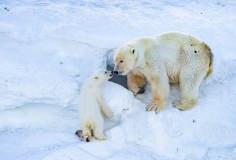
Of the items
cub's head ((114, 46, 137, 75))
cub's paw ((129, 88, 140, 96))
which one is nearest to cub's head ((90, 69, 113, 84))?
cub's head ((114, 46, 137, 75))

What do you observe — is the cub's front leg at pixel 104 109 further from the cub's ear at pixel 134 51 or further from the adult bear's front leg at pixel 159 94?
the cub's ear at pixel 134 51

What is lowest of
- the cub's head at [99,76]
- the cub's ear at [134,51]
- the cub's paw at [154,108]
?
the cub's paw at [154,108]

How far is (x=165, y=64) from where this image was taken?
536 centimetres

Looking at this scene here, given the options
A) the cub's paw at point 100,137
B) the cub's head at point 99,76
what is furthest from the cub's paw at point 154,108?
the cub's paw at point 100,137

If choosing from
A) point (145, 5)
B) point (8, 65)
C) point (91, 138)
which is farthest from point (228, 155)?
point (145, 5)

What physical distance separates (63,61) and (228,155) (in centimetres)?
279

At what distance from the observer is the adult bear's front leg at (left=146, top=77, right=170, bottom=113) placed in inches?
194

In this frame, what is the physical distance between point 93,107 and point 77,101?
0.38 metres

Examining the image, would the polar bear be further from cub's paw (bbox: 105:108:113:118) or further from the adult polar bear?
the adult polar bear

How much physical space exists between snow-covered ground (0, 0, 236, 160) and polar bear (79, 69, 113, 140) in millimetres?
164

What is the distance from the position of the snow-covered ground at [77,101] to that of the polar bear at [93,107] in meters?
0.16

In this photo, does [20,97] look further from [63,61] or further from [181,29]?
[181,29]

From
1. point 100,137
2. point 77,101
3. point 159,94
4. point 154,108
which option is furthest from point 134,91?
point 100,137

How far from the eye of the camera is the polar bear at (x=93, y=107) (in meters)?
4.27
